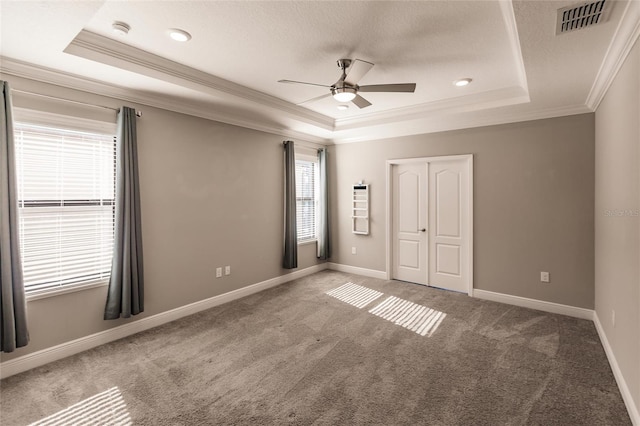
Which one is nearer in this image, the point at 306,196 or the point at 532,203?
the point at 532,203

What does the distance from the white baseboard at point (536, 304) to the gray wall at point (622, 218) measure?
1.66ft

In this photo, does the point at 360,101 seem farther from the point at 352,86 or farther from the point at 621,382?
the point at 621,382

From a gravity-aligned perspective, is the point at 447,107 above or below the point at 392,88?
above

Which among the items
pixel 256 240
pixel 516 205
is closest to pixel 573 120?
pixel 516 205

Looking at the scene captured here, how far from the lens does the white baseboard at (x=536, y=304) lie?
3748 mm

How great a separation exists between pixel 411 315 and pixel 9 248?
3953 millimetres

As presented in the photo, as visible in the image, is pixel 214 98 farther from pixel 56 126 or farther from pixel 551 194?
pixel 551 194

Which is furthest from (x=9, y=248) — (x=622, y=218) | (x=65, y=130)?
(x=622, y=218)

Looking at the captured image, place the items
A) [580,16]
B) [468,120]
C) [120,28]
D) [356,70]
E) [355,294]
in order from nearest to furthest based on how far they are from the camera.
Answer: [580,16], [120,28], [356,70], [468,120], [355,294]

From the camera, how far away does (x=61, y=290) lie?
2.88 meters

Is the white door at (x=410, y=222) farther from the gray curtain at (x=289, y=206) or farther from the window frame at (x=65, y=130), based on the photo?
the window frame at (x=65, y=130)

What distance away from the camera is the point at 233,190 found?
439cm

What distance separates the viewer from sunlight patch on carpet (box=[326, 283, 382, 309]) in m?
4.32

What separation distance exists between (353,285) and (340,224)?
4.33 feet
